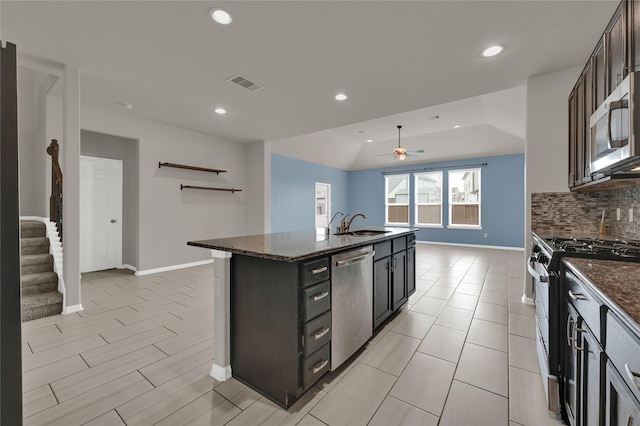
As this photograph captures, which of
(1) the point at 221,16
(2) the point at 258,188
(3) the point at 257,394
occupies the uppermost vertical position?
(1) the point at 221,16

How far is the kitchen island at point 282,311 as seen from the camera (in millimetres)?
1616

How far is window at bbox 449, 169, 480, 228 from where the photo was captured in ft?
26.1

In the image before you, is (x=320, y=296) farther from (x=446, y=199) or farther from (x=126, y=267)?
(x=446, y=199)

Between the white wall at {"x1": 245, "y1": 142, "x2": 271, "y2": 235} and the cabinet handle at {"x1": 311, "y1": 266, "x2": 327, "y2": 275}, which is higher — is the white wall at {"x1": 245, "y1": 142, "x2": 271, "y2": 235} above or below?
above

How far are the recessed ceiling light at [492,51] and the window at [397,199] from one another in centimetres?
656

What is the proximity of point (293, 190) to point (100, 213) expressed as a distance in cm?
439

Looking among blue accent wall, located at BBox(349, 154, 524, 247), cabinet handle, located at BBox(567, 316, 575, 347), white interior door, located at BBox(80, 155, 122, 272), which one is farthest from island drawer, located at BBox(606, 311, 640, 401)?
blue accent wall, located at BBox(349, 154, 524, 247)

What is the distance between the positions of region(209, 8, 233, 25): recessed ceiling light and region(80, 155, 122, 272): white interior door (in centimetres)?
427

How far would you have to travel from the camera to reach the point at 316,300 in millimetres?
1711

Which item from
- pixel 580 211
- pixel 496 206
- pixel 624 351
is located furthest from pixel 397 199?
pixel 624 351

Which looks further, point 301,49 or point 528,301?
point 528,301

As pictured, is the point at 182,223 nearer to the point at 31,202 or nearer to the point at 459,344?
the point at 31,202

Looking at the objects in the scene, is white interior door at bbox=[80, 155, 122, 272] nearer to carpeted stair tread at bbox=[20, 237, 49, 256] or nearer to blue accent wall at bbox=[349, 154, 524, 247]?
carpeted stair tread at bbox=[20, 237, 49, 256]

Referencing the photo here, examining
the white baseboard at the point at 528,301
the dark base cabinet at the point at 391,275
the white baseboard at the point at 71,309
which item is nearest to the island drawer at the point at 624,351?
the dark base cabinet at the point at 391,275
